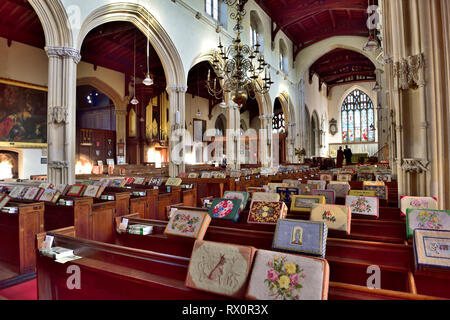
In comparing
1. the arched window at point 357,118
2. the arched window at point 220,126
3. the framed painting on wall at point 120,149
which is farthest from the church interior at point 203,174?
the arched window at point 357,118

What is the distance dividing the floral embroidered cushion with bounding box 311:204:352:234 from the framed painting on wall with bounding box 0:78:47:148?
11040 millimetres

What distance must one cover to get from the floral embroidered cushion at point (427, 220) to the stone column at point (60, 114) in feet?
20.6

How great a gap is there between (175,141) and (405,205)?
24.7ft

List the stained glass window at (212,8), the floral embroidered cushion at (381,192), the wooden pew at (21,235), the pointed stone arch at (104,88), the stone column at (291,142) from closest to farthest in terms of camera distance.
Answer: the wooden pew at (21,235), the floral embroidered cushion at (381,192), the stained glass window at (212,8), the pointed stone arch at (104,88), the stone column at (291,142)

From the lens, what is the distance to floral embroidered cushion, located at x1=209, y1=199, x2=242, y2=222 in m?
2.56

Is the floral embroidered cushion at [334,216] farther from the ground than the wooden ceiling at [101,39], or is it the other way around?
the wooden ceiling at [101,39]

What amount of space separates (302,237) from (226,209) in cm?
111

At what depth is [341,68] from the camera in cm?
2305

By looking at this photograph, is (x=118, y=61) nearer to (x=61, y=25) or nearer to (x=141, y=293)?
(x=61, y=25)

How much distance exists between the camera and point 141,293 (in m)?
1.45

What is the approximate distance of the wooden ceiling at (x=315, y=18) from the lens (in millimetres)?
13211

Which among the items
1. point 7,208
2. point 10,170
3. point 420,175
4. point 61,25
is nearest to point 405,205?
point 420,175

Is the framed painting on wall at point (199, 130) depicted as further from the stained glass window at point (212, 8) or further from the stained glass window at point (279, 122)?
the stained glass window at point (279, 122)

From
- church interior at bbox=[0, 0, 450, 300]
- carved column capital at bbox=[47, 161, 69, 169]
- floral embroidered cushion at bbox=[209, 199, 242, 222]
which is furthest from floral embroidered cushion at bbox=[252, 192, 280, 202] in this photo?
carved column capital at bbox=[47, 161, 69, 169]
